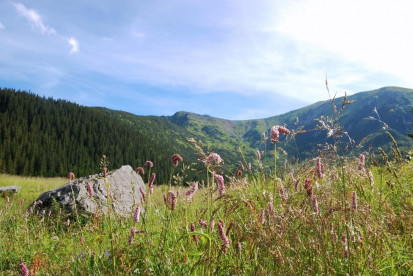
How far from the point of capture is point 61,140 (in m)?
113

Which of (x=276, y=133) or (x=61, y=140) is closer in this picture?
(x=276, y=133)

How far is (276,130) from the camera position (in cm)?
237

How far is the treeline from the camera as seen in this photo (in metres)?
88.0

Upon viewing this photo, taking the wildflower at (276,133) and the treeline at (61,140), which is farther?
the treeline at (61,140)

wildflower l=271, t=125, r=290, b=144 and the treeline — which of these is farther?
the treeline

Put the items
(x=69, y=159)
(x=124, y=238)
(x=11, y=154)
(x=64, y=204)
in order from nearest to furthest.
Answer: (x=124, y=238), (x=64, y=204), (x=11, y=154), (x=69, y=159)

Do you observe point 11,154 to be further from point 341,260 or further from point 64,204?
point 341,260

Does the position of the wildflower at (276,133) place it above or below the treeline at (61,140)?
below

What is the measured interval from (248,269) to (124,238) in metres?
1.72

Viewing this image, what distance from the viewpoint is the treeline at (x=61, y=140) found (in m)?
88.0

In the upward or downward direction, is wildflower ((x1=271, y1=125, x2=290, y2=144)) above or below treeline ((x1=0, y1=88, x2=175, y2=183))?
below

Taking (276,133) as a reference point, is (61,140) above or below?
above

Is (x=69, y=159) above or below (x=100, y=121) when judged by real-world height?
below

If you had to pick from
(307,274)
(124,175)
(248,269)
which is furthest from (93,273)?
(124,175)
